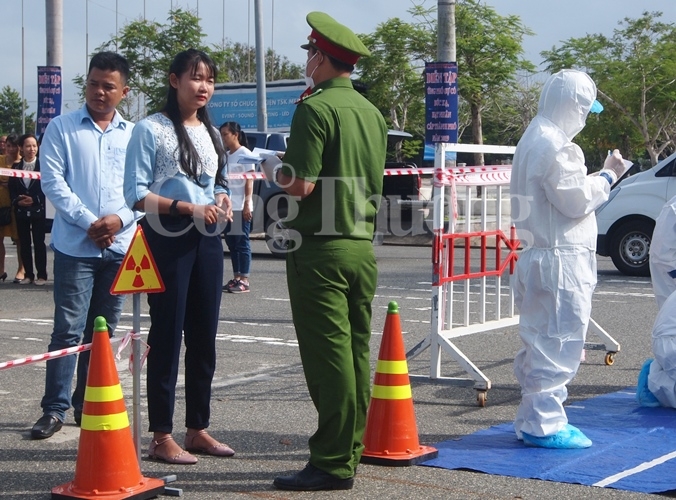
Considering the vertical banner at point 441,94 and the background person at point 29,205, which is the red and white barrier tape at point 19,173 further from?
the vertical banner at point 441,94

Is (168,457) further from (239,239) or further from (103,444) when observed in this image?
(239,239)

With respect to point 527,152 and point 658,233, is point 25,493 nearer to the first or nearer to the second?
point 527,152

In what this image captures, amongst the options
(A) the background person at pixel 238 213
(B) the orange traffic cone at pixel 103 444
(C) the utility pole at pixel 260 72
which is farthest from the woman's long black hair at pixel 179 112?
(C) the utility pole at pixel 260 72

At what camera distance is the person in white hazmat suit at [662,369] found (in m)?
6.64

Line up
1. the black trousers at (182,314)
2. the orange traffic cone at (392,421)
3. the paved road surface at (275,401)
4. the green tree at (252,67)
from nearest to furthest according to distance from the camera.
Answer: the paved road surface at (275,401) < the black trousers at (182,314) < the orange traffic cone at (392,421) < the green tree at (252,67)

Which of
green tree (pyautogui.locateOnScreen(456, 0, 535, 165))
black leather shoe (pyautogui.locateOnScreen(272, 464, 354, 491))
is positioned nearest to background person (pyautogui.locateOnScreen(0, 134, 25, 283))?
black leather shoe (pyautogui.locateOnScreen(272, 464, 354, 491))

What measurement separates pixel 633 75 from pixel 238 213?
26.6 metres

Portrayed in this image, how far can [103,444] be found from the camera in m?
4.52

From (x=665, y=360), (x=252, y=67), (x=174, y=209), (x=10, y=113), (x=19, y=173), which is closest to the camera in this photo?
(x=174, y=209)

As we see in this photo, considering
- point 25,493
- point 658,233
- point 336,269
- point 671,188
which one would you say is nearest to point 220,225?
point 336,269

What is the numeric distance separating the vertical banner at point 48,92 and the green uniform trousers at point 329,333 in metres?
8.97

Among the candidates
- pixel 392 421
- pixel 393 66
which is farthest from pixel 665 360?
pixel 393 66

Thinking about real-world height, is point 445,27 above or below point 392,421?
above

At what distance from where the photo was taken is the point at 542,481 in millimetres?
5035
